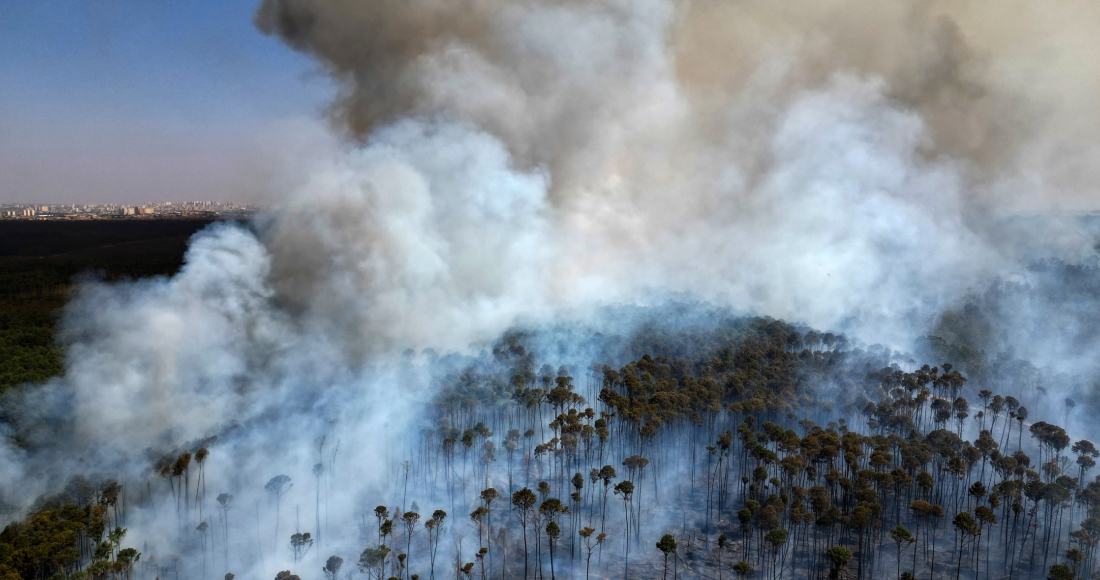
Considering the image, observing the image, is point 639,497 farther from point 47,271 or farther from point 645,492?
point 47,271

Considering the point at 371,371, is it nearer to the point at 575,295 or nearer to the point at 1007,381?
the point at 575,295

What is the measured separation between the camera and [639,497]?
33.1 meters

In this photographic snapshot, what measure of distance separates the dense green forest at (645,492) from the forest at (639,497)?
0.45 ft

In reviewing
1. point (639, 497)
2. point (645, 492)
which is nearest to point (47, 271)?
point (645, 492)

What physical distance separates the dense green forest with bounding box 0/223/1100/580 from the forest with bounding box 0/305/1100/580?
0.14 m

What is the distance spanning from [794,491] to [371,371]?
2712cm

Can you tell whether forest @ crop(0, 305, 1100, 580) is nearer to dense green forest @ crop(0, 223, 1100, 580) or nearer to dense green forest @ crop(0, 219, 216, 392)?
dense green forest @ crop(0, 223, 1100, 580)

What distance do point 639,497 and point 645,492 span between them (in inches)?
93.2

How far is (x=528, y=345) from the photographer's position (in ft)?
164

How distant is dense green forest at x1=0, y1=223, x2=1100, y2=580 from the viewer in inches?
1073

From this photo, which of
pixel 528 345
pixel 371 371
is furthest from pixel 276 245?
pixel 528 345

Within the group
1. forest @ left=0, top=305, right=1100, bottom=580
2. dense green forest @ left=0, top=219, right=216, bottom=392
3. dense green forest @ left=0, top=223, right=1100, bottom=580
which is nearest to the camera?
forest @ left=0, top=305, right=1100, bottom=580

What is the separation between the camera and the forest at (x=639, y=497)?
88.8ft

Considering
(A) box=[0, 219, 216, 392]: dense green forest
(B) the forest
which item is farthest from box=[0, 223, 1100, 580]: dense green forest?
(A) box=[0, 219, 216, 392]: dense green forest
